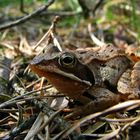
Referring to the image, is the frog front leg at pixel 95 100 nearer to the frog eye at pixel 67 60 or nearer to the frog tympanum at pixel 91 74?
the frog tympanum at pixel 91 74

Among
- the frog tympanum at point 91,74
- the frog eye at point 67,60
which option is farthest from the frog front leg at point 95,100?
the frog eye at point 67,60

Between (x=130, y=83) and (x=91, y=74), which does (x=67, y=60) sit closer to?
(x=91, y=74)

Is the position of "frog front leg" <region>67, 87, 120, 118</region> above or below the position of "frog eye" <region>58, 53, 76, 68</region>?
below

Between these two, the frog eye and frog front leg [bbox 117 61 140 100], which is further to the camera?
frog front leg [bbox 117 61 140 100]

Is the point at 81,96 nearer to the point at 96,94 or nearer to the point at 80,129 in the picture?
the point at 96,94

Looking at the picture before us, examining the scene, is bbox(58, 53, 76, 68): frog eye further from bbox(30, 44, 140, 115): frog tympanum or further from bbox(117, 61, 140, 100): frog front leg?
bbox(117, 61, 140, 100): frog front leg

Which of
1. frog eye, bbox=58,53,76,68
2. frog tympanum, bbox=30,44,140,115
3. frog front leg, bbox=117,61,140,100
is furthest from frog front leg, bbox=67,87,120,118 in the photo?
frog eye, bbox=58,53,76,68

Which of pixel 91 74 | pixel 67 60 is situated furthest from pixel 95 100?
pixel 67 60
